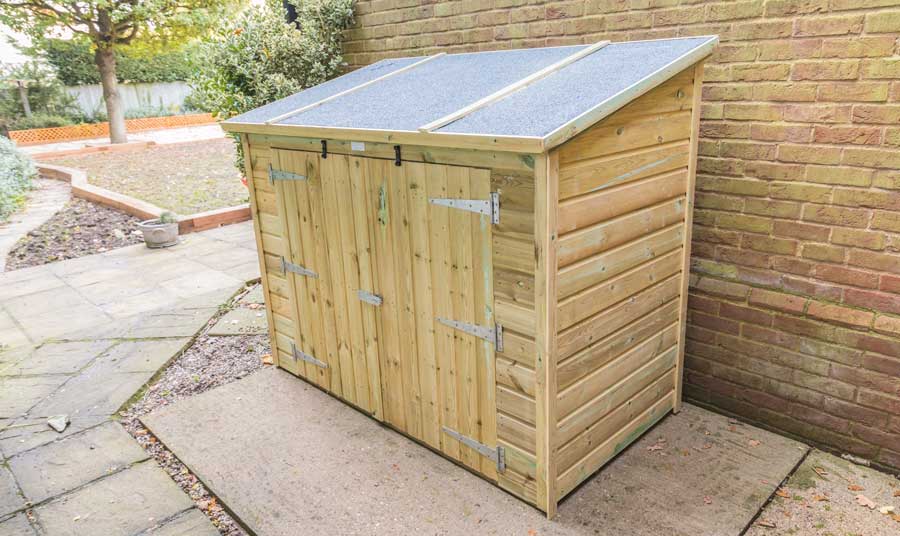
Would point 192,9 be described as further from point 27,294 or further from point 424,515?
point 424,515

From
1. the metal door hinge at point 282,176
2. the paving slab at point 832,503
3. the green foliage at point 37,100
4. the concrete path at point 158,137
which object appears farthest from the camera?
the green foliage at point 37,100

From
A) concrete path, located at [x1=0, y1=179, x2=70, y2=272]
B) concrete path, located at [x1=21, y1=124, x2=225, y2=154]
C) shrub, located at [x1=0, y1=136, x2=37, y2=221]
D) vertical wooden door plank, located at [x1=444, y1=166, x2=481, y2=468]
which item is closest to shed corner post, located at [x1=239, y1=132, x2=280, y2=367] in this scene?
vertical wooden door plank, located at [x1=444, y1=166, x2=481, y2=468]

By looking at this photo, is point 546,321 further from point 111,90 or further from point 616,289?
point 111,90

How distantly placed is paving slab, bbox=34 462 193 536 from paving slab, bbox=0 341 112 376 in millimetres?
1809

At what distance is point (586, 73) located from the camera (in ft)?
10.0

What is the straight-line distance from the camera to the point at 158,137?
20016 millimetres

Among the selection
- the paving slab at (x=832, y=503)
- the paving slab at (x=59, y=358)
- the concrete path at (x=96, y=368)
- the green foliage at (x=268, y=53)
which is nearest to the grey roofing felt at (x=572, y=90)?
the paving slab at (x=832, y=503)

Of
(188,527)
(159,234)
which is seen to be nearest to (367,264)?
(188,527)

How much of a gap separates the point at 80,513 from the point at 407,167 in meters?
2.46

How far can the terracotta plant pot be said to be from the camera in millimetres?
7934

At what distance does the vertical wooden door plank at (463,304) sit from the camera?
2.88 metres

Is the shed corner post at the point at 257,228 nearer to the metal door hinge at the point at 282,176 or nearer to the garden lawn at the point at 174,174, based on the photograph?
the metal door hinge at the point at 282,176

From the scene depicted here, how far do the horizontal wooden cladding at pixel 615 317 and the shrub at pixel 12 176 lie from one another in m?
10.3

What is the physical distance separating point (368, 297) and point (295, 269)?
0.79 metres
